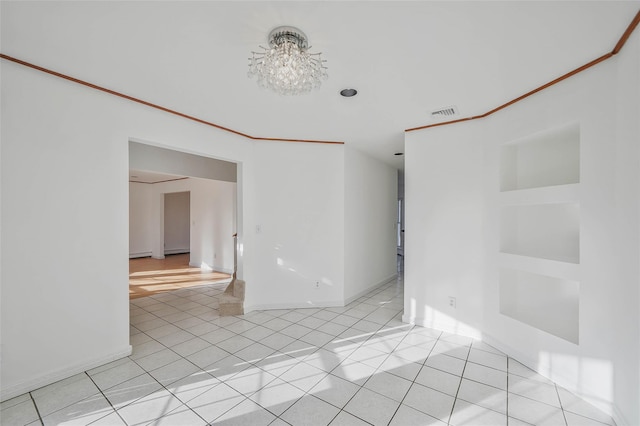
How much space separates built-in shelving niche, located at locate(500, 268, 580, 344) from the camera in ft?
8.91

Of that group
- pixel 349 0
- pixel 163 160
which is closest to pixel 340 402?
pixel 349 0

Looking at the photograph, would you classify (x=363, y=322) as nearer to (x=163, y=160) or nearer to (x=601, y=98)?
(x=601, y=98)

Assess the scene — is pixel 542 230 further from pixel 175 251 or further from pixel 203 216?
pixel 175 251

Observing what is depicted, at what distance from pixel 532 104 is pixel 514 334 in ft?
7.61

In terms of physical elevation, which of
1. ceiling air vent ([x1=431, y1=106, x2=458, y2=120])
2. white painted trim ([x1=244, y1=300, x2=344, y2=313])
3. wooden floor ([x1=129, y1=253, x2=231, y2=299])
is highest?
ceiling air vent ([x1=431, y1=106, x2=458, y2=120])

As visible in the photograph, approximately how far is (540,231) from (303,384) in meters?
2.93

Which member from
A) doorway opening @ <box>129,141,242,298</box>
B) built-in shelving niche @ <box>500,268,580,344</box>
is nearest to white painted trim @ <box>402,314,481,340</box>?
built-in shelving niche @ <box>500,268,580,344</box>

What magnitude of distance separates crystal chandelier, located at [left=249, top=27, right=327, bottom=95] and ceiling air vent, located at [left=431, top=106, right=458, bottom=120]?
1.74m

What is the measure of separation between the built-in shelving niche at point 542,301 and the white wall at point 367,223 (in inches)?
89.0

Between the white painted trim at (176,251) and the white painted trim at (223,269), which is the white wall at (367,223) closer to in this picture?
the white painted trim at (223,269)

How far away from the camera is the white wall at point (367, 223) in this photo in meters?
4.62

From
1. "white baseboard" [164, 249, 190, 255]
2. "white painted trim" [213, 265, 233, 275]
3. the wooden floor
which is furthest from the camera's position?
"white baseboard" [164, 249, 190, 255]

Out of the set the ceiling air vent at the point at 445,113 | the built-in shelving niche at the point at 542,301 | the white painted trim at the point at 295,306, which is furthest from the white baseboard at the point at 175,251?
the built-in shelving niche at the point at 542,301

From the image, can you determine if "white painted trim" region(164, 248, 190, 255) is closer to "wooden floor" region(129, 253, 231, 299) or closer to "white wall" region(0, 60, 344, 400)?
"wooden floor" region(129, 253, 231, 299)
